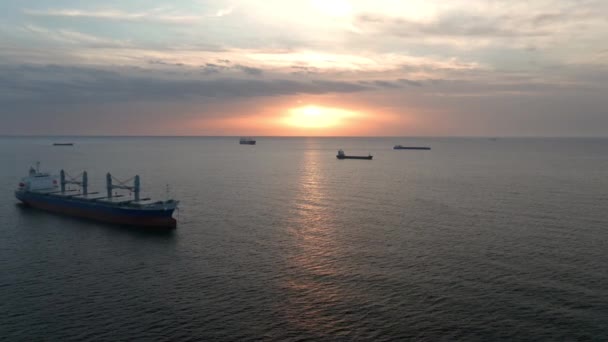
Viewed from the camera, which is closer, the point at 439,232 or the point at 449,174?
the point at 439,232

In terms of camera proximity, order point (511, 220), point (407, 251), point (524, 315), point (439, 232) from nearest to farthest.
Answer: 1. point (524, 315)
2. point (407, 251)
3. point (439, 232)
4. point (511, 220)

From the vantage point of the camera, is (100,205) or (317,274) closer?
Answer: (317,274)

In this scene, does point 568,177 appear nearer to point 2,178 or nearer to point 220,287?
point 220,287

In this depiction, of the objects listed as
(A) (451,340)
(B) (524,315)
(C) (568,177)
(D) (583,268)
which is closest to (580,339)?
(B) (524,315)

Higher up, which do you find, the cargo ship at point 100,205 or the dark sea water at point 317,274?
the cargo ship at point 100,205

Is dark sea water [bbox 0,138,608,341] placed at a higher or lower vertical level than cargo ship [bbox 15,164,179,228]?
lower

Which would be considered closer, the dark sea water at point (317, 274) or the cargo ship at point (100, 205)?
the dark sea water at point (317, 274)

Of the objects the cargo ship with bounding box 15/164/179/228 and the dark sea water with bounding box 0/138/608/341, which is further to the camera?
the cargo ship with bounding box 15/164/179/228

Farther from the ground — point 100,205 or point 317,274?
point 100,205
